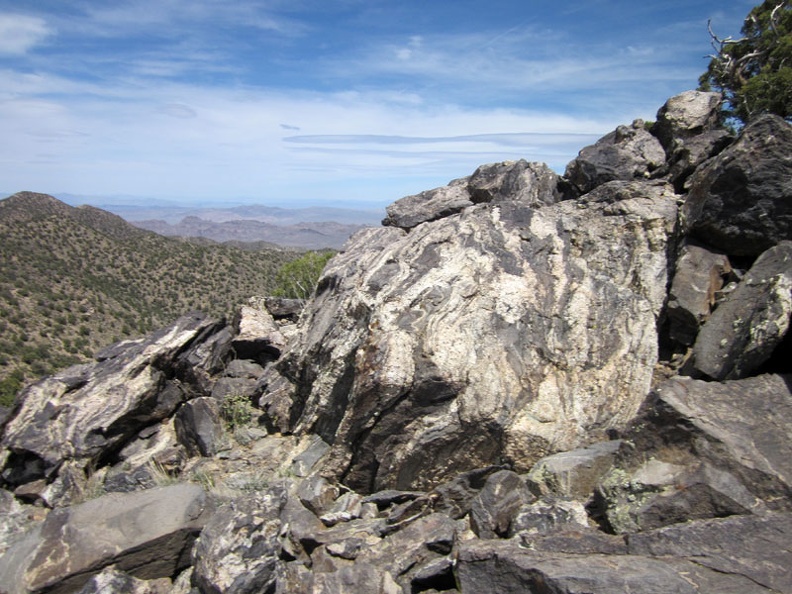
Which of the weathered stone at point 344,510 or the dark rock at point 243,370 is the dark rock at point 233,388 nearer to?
the dark rock at point 243,370

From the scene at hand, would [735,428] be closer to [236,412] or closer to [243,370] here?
[236,412]

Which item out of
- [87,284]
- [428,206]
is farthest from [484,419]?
[87,284]

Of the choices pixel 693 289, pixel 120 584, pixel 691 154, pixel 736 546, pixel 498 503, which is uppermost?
pixel 691 154

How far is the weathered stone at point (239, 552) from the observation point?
6.73m

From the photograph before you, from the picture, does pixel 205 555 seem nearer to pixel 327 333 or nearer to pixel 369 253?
pixel 327 333

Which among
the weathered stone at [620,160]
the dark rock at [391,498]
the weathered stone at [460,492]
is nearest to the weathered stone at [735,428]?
the weathered stone at [460,492]

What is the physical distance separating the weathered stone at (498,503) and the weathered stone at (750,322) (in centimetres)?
348

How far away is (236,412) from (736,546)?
33.3ft

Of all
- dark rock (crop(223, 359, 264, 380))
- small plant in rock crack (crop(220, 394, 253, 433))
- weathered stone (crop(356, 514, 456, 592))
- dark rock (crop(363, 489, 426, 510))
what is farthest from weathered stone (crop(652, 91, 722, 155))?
small plant in rock crack (crop(220, 394, 253, 433))

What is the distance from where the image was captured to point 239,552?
22.9ft

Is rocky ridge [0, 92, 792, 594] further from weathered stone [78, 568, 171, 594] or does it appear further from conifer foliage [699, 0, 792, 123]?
conifer foliage [699, 0, 792, 123]

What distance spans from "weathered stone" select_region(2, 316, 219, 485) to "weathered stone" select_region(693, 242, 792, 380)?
38.2 feet

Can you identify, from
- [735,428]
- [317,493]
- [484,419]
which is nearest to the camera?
[735,428]

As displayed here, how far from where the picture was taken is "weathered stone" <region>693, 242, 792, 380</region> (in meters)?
7.52
